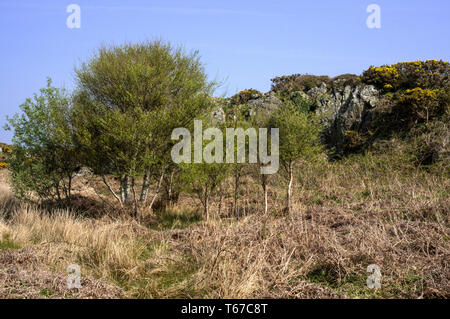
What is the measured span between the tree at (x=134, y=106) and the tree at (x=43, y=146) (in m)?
0.75

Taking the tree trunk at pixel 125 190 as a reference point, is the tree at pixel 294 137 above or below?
above

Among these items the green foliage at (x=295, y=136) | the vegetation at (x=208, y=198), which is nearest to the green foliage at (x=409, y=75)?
the vegetation at (x=208, y=198)

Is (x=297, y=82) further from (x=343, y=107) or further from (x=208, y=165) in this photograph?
(x=208, y=165)

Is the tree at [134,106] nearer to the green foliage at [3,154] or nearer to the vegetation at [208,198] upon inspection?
the vegetation at [208,198]

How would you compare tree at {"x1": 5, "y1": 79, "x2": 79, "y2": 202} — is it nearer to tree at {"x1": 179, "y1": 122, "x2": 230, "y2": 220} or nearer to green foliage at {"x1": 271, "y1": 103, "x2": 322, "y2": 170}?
tree at {"x1": 179, "y1": 122, "x2": 230, "y2": 220}

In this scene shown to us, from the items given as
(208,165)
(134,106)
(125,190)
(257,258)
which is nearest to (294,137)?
(208,165)

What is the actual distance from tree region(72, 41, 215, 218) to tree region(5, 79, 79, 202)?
754mm

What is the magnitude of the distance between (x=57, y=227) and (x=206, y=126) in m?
6.58

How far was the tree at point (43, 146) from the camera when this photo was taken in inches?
579

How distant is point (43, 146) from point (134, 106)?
14.0 ft

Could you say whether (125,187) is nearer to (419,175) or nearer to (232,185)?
(232,185)
